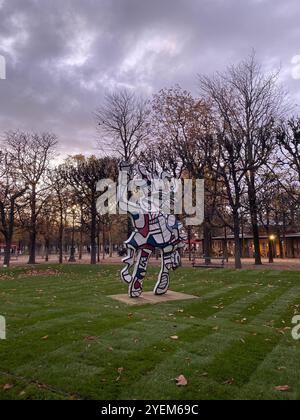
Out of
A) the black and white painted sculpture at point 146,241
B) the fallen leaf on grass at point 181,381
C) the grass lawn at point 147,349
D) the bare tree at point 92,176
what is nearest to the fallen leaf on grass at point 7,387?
the grass lawn at point 147,349

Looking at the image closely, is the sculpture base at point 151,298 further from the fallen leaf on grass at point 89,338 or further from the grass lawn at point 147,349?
the fallen leaf on grass at point 89,338

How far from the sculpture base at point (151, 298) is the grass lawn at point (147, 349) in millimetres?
662

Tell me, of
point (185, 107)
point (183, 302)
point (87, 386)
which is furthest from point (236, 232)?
point (87, 386)

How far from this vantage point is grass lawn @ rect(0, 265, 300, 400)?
5.57m

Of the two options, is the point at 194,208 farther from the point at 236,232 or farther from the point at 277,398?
the point at 277,398

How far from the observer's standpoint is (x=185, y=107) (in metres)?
34.7

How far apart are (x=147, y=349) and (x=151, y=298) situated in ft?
22.1

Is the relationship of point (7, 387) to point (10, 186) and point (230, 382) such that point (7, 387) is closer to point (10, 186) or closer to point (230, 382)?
point (230, 382)

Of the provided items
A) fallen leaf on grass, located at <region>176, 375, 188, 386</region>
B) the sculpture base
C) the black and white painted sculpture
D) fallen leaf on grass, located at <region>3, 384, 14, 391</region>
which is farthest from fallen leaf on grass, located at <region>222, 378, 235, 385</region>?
the black and white painted sculpture

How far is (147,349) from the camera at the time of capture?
24.2 ft

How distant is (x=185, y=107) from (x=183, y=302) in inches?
1007

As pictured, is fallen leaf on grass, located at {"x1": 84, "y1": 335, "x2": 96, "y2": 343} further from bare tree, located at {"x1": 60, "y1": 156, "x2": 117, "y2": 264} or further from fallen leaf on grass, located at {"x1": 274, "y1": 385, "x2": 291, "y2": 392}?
bare tree, located at {"x1": 60, "y1": 156, "x2": 117, "y2": 264}

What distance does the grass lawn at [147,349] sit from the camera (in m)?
5.57

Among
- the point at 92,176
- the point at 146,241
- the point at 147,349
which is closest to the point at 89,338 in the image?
the point at 147,349
